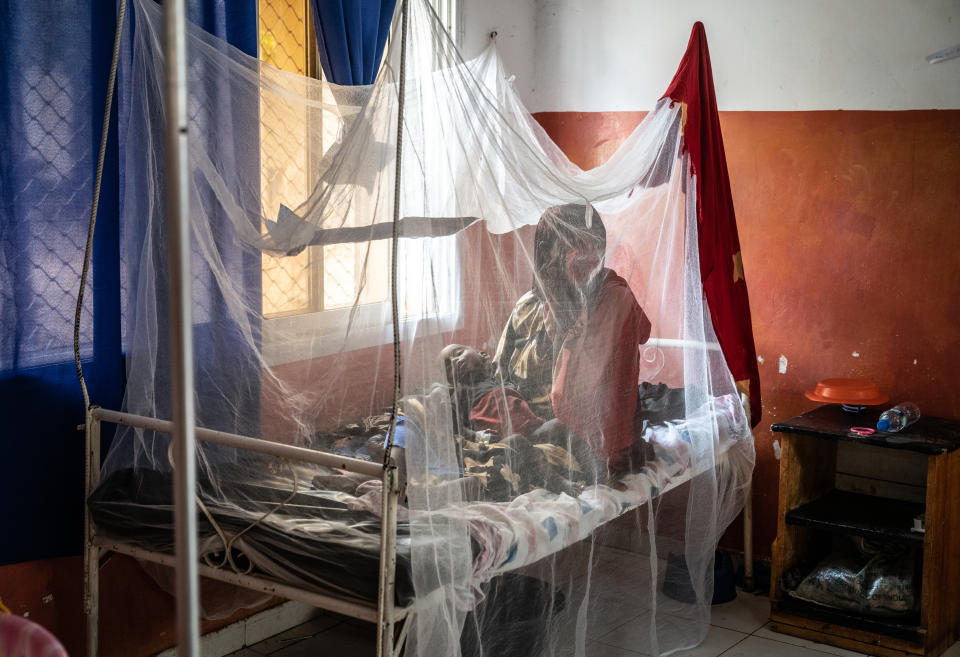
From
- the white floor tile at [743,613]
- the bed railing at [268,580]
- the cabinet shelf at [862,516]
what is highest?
the bed railing at [268,580]

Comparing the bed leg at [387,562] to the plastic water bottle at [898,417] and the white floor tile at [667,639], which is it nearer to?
the white floor tile at [667,639]

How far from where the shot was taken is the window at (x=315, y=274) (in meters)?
2.46

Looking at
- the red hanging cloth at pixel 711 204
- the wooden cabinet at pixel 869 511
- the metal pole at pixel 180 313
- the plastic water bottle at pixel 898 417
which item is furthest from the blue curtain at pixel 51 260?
the plastic water bottle at pixel 898 417

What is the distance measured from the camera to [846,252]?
12.3 ft

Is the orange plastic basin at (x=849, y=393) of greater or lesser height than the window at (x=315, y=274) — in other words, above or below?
below

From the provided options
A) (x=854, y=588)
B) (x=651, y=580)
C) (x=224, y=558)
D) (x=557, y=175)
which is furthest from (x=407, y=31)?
(x=854, y=588)

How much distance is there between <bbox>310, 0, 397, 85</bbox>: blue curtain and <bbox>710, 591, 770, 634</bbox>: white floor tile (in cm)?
241

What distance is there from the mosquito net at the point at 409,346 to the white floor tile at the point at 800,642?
0.58 m

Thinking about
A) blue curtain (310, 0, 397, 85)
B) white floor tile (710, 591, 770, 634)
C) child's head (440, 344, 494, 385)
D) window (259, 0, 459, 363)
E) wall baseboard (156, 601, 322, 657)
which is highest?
blue curtain (310, 0, 397, 85)

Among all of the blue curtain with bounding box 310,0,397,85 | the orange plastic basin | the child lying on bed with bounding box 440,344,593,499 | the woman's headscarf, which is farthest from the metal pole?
the orange plastic basin

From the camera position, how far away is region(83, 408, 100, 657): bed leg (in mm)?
2652

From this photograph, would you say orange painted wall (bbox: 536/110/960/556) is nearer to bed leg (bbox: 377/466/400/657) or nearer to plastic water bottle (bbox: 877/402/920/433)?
plastic water bottle (bbox: 877/402/920/433)

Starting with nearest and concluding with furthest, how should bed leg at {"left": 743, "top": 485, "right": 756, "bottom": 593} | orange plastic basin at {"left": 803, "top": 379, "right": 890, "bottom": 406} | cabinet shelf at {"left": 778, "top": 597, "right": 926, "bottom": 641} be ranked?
1. cabinet shelf at {"left": 778, "top": 597, "right": 926, "bottom": 641}
2. orange plastic basin at {"left": 803, "top": 379, "right": 890, "bottom": 406}
3. bed leg at {"left": 743, "top": 485, "right": 756, "bottom": 593}

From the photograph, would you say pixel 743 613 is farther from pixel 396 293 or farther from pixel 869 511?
pixel 396 293
